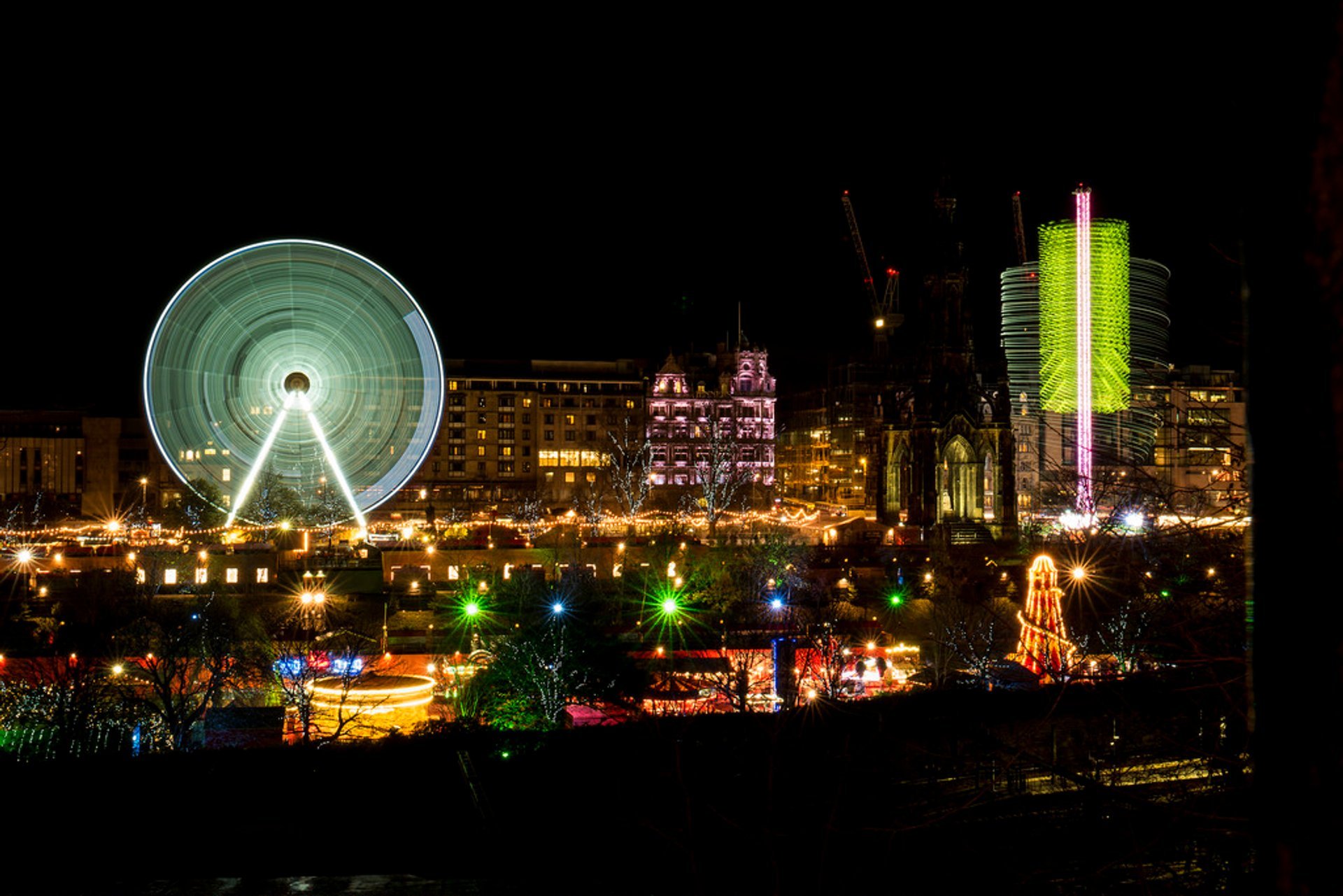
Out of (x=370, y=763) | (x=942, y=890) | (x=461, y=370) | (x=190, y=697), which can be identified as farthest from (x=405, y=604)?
(x=461, y=370)

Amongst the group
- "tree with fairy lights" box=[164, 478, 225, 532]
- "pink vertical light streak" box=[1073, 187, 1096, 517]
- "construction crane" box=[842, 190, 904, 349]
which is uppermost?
"construction crane" box=[842, 190, 904, 349]

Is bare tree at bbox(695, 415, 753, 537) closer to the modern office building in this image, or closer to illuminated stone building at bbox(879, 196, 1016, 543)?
the modern office building

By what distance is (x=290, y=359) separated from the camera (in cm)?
4297

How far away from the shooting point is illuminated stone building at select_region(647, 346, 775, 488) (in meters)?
82.8

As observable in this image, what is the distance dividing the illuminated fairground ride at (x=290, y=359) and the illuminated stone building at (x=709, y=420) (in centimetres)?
3428

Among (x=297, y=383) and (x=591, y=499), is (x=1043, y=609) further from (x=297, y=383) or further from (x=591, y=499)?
(x=591, y=499)

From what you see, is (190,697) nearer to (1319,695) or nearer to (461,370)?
(1319,695)

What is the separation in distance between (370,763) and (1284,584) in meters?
18.4

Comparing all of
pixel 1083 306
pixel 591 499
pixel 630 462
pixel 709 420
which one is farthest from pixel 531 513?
pixel 1083 306

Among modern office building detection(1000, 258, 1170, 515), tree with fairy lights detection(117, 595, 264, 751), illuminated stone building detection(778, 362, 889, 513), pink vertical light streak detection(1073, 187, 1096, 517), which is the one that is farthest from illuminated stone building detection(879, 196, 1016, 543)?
tree with fairy lights detection(117, 595, 264, 751)

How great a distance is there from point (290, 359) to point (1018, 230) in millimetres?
74639

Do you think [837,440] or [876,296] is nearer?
[837,440]

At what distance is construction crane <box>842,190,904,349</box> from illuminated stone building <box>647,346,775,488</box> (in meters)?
28.0

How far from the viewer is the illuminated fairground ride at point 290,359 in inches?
1560
